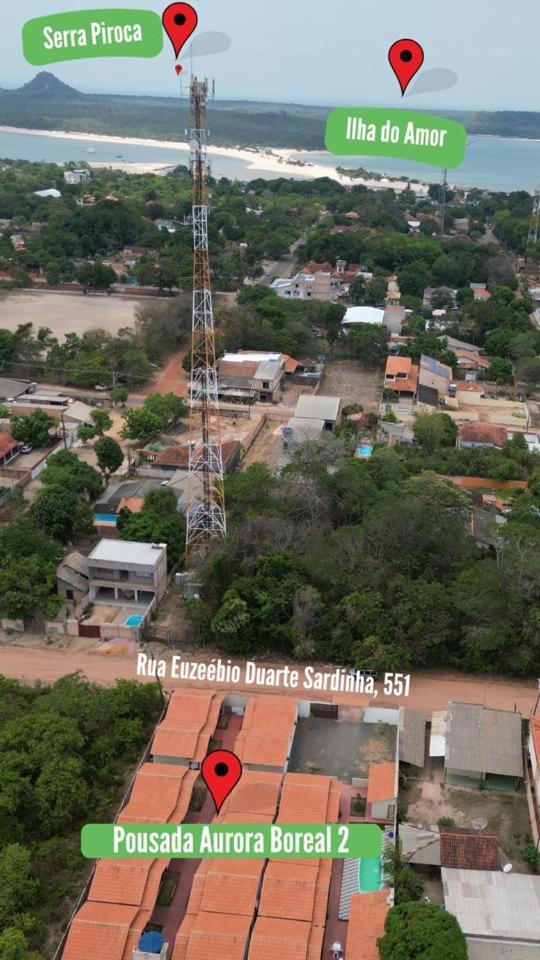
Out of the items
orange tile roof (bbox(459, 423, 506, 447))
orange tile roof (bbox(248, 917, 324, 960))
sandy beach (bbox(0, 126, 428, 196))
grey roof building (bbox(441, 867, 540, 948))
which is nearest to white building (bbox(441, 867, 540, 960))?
grey roof building (bbox(441, 867, 540, 948))

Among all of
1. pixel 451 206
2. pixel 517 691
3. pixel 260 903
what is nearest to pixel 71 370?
pixel 517 691

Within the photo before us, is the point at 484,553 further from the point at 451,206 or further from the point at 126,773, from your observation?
the point at 451,206

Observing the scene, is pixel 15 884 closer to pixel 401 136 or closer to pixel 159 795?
pixel 159 795

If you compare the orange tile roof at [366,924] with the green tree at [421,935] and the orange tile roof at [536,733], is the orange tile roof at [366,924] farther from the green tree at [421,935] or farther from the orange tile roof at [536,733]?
the orange tile roof at [536,733]

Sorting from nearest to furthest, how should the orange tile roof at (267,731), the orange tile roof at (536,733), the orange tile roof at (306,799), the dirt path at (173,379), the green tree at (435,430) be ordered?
the orange tile roof at (306,799)
the orange tile roof at (536,733)
the orange tile roof at (267,731)
the green tree at (435,430)
the dirt path at (173,379)

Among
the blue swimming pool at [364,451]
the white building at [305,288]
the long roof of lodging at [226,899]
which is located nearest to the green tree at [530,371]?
the blue swimming pool at [364,451]

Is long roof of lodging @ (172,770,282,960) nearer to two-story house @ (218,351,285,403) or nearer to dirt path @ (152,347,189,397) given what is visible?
two-story house @ (218,351,285,403)

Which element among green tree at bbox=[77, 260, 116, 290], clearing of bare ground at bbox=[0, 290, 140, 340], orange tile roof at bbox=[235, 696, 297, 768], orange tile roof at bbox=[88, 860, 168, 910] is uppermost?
green tree at bbox=[77, 260, 116, 290]
